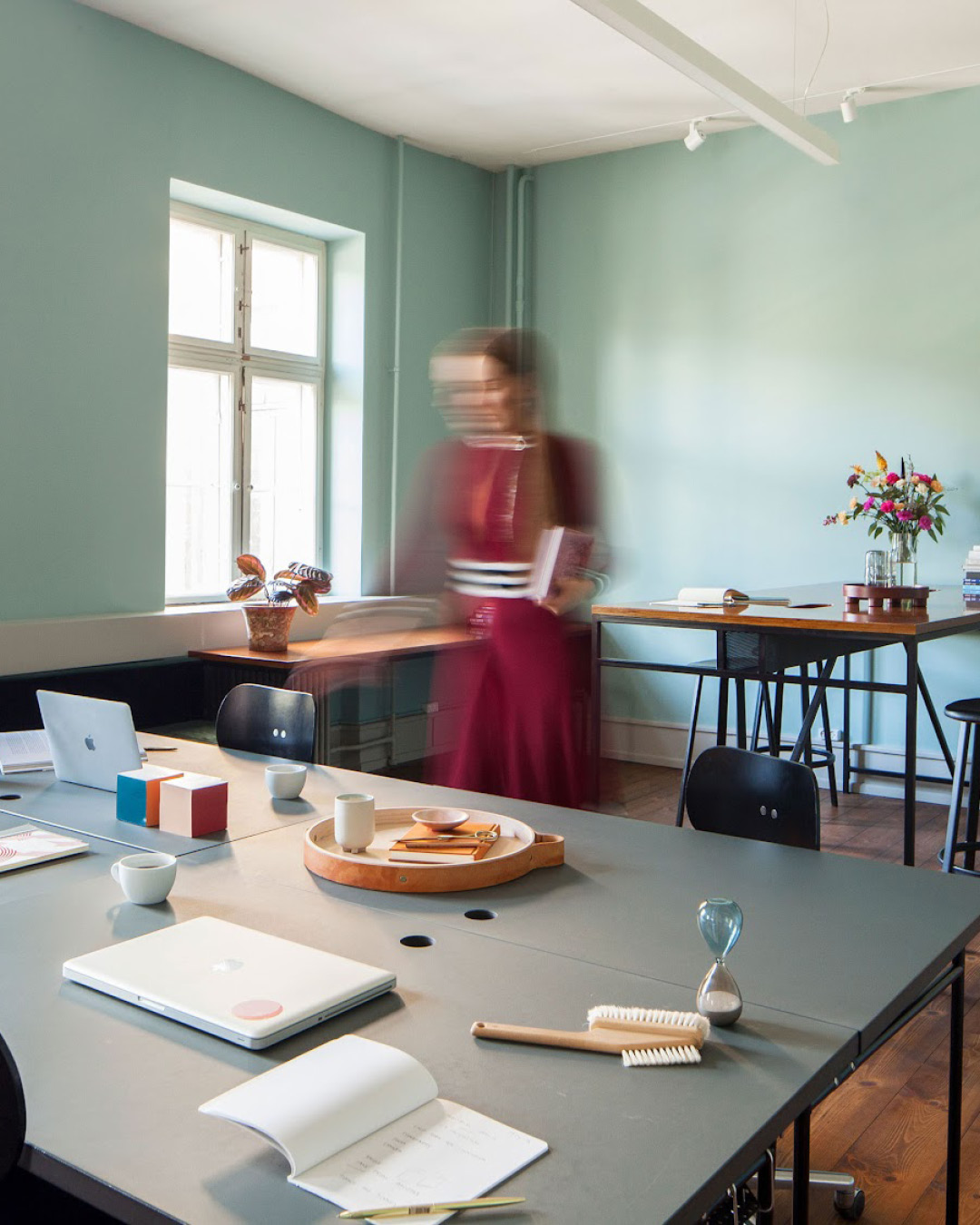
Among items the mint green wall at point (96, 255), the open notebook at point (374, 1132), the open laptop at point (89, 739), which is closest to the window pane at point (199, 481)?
the mint green wall at point (96, 255)

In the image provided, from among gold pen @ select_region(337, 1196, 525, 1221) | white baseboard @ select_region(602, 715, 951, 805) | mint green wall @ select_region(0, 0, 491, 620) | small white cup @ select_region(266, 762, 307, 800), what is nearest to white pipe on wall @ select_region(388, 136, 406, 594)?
mint green wall @ select_region(0, 0, 491, 620)

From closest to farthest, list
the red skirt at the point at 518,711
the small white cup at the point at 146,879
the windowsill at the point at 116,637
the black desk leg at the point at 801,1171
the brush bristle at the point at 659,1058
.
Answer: the brush bristle at the point at 659,1058 → the black desk leg at the point at 801,1171 → the small white cup at the point at 146,879 → the red skirt at the point at 518,711 → the windowsill at the point at 116,637

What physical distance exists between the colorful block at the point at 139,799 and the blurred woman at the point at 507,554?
98 cm

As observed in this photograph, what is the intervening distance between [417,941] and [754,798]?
35.5 inches

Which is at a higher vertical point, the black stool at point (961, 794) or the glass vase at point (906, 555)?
the glass vase at point (906, 555)

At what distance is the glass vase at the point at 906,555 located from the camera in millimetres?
5270

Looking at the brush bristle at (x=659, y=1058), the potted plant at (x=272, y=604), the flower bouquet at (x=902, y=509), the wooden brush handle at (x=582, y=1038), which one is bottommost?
the brush bristle at (x=659, y=1058)

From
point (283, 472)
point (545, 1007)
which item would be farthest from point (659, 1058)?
point (283, 472)

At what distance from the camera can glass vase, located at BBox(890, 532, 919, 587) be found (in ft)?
17.3

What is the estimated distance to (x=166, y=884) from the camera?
68.2 inches

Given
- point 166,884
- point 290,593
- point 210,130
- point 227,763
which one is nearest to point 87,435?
point 290,593

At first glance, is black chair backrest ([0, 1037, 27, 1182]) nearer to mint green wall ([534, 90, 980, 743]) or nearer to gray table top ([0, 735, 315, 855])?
gray table top ([0, 735, 315, 855])

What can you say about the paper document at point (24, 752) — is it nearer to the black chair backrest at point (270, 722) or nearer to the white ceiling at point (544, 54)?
the black chair backrest at point (270, 722)

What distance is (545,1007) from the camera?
1384 mm
